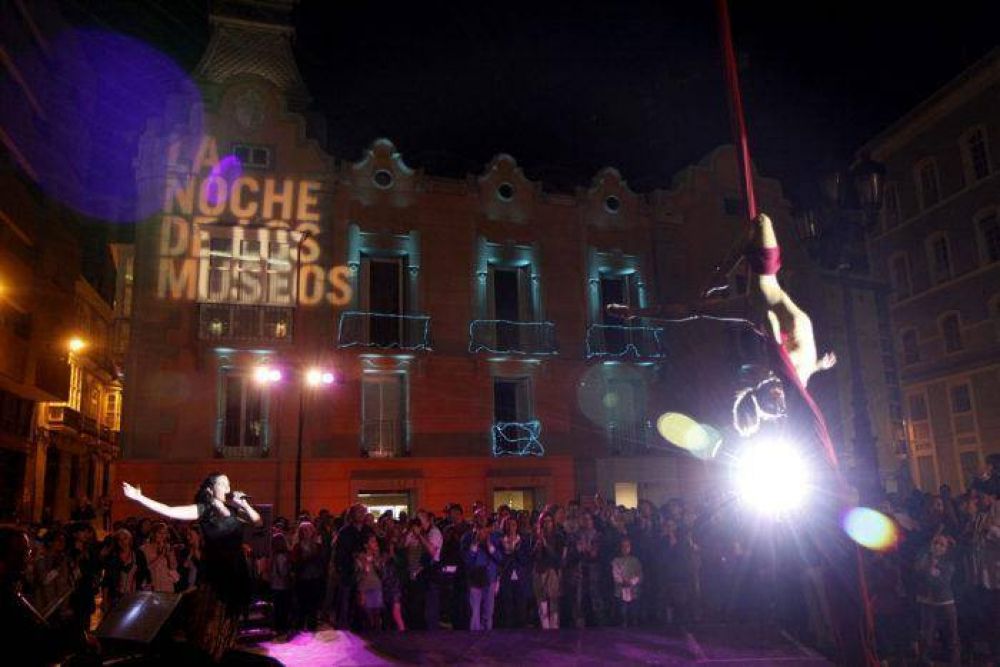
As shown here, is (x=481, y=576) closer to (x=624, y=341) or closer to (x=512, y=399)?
(x=512, y=399)

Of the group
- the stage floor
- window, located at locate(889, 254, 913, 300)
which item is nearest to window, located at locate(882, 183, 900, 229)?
window, located at locate(889, 254, 913, 300)

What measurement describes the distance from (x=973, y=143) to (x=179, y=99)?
2889 cm

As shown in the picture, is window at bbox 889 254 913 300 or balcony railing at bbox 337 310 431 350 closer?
balcony railing at bbox 337 310 431 350

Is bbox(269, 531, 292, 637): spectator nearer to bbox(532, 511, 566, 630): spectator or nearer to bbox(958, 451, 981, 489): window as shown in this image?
bbox(532, 511, 566, 630): spectator

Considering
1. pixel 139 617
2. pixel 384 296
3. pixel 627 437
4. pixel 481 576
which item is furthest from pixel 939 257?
pixel 139 617

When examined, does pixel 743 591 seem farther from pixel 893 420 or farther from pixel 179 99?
pixel 893 420

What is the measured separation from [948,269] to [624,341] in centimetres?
1723

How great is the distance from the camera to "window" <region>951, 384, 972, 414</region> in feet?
102

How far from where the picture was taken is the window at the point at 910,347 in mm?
34375

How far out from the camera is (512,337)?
23406mm

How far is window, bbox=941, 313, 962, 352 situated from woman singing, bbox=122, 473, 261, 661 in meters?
33.3

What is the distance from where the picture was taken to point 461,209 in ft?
77.3

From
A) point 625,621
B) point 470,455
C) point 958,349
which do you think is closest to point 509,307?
point 470,455

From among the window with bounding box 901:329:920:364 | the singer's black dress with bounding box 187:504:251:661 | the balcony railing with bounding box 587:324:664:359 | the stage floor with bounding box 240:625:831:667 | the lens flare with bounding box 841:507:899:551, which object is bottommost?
the stage floor with bounding box 240:625:831:667
